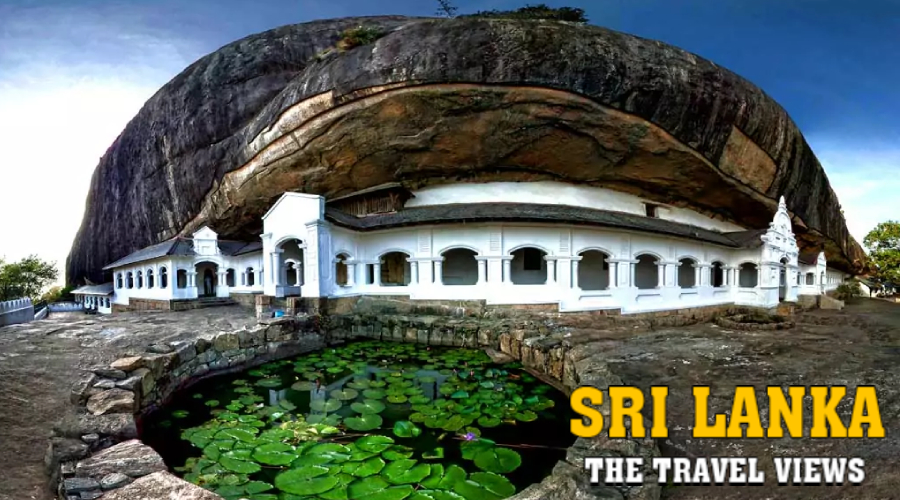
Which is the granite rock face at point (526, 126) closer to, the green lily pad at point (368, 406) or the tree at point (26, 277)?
the green lily pad at point (368, 406)

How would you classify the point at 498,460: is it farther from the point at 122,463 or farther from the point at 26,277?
the point at 26,277

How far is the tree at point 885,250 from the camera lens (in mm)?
28859

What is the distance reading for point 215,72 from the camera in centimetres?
2111

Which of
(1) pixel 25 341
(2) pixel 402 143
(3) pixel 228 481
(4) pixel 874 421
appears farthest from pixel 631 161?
(1) pixel 25 341

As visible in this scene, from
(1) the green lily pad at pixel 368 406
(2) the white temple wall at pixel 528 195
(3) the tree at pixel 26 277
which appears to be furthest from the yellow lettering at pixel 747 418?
(3) the tree at pixel 26 277

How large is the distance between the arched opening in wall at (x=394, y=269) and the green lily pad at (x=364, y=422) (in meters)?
10.5

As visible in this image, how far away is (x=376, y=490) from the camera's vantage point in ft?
11.3

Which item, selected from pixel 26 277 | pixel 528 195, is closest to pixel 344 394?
pixel 528 195

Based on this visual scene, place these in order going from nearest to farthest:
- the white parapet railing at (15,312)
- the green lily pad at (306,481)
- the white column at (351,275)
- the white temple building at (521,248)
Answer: the green lily pad at (306,481)
the white temple building at (521,248)
the white parapet railing at (15,312)
the white column at (351,275)

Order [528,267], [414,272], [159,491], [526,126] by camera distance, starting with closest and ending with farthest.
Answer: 1. [159,491]
2. [414,272]
3. [526,126]
4. [528,267]

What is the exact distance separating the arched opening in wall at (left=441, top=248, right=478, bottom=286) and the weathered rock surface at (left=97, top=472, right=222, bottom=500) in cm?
1240

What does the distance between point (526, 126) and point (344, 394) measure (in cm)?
1106

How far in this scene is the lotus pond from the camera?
3576mm

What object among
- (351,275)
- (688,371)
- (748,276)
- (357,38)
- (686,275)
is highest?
(357,38)
